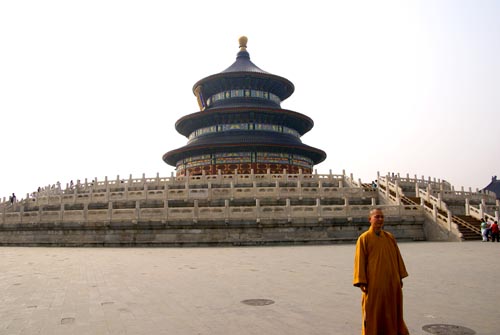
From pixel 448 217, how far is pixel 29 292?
66.7ft

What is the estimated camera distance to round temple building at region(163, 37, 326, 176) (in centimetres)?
4494

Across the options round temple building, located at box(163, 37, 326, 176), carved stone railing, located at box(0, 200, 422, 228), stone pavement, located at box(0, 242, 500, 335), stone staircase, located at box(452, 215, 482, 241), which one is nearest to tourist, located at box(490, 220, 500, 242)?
stone staircase, located at box(452, 215, 482, 241)

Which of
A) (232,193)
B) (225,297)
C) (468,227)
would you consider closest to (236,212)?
(232,193)

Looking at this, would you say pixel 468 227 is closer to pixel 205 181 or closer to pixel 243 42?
pixel 205 181

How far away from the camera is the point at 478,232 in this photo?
22344mm

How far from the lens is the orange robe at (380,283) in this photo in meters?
5.23

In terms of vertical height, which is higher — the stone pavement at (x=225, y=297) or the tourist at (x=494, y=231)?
the tourist at (x=494, y=231)

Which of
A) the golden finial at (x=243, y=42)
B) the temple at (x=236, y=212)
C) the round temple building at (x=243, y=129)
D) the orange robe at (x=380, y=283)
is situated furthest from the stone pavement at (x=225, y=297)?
the golden finial at (x=243, y=42)

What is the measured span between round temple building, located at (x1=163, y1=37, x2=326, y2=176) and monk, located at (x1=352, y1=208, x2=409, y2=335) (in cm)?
3696

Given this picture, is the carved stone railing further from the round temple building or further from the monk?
the round temple building

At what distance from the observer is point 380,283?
534 centimetres

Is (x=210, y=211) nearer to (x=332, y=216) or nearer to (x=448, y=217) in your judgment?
(x=332, y=216)

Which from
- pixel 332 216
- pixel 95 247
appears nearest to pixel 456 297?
pixel 332 216

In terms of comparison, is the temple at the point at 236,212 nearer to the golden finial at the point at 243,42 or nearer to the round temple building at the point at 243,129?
the round temple building at the point at 243,129
